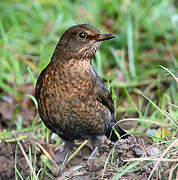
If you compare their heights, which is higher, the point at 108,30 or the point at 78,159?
the point at 108,30

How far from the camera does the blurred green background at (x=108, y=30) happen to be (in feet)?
21.6

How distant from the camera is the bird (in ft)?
12.7

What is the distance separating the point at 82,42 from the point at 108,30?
149 inches

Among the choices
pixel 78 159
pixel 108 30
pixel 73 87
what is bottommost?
pixel 78 159

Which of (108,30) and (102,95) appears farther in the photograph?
(108,30)

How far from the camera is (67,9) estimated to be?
7.78 m

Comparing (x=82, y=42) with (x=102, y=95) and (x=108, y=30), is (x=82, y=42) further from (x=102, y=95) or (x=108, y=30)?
(x=108, y=30)

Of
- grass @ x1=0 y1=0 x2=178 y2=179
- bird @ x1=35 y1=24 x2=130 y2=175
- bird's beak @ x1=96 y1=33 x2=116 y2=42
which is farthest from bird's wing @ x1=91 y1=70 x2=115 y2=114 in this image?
grass @ x1=0 y1=0 x2=178 y2=179

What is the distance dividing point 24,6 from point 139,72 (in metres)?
2.17

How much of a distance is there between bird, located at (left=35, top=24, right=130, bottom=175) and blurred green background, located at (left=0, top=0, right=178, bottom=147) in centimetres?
241

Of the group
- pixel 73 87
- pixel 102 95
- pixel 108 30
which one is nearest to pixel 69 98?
pixel 73 87

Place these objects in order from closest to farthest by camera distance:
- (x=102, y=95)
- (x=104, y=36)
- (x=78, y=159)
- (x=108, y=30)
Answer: (x=104, y=36) < (x=102, y=95) < (x=78, y=159) < (x=108, y=30)

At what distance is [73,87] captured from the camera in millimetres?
3873

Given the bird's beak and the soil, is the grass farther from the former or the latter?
the bird's beak
